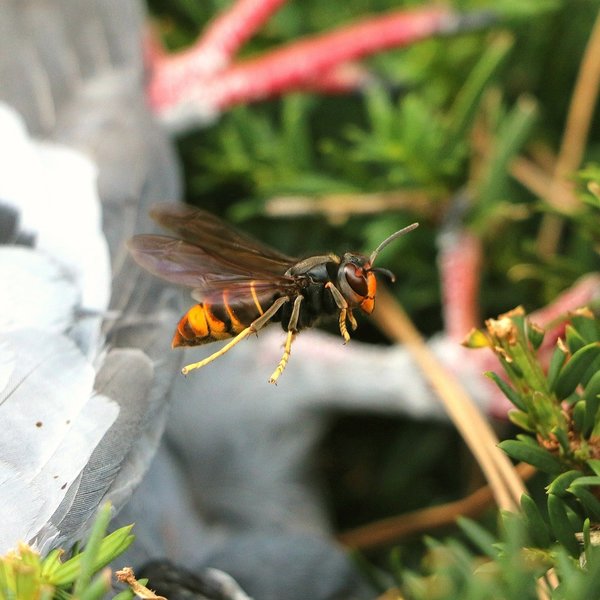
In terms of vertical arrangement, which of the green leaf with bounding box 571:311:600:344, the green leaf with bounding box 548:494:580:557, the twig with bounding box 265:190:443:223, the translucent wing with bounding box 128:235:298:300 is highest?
the twig with bounding box 265:190:443:223

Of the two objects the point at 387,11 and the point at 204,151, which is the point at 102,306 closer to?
the point at 204,151

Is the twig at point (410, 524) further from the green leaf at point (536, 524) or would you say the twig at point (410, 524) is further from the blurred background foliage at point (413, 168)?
the green leaf at point (536, 524)

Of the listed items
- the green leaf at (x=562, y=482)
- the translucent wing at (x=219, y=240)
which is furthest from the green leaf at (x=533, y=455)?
the translucent wing at (x=219, y=240)

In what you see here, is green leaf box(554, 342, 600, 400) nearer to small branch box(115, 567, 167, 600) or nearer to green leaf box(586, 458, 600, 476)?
green leaf box(586, 458, 600, 476)

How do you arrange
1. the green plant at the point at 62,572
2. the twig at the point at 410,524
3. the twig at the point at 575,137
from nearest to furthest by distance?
the green plant at the point at 62,572 → the twig at the point at 410,524 → the twig at the point at 575,137

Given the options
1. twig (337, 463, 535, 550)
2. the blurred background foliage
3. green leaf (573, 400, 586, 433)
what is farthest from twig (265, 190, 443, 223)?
green leaf (573, 400, 586, 433)

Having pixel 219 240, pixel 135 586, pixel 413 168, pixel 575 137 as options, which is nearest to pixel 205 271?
pixel 219 240
